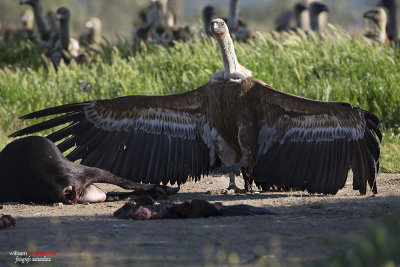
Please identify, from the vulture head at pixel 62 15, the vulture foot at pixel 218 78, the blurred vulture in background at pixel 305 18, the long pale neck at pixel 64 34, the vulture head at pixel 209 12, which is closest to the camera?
the vulture foot at pixel 218 78

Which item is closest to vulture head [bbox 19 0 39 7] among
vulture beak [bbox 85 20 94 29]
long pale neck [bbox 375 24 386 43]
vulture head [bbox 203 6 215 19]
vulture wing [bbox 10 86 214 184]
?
vulture beak [bbox 85 20 94 29]

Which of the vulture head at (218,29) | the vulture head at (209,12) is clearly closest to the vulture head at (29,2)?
the vulture head at (209,12)

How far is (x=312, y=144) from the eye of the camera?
8.02 metres

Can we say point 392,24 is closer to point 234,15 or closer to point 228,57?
point 234,15

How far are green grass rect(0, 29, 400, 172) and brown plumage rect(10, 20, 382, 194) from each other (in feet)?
12.0

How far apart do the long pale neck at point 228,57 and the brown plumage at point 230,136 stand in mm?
73

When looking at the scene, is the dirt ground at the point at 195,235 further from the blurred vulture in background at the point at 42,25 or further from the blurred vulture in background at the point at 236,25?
the blurred vulture in background at the point at 42,25

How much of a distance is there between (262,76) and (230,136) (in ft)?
15.8

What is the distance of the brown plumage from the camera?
25.6 ft

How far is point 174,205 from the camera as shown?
640cm

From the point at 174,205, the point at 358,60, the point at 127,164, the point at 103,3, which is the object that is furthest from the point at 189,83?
the point at 103,3

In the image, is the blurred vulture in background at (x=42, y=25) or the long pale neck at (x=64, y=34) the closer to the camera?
the long pale neck at (x=64, y=34)

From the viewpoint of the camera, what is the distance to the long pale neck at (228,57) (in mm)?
8086

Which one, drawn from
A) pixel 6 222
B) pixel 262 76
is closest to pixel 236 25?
pixel 262 76
